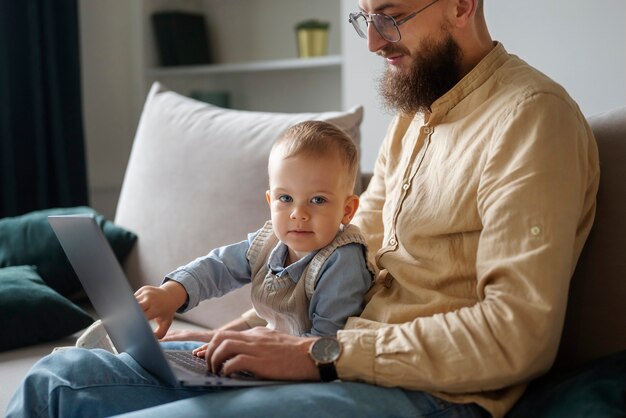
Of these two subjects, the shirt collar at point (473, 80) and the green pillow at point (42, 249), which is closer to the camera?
the shirt collar at point (473, 80)

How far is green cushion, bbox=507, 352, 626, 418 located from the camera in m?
1.14

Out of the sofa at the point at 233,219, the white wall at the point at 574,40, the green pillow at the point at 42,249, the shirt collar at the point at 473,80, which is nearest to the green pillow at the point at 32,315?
the sofa at the point at 233,219

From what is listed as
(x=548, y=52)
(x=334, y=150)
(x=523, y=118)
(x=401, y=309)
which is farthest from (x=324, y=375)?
(x=548, y=52)

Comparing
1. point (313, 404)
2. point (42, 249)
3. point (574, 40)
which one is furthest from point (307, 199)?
point (42, 249)

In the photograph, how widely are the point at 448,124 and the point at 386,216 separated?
223 millimetres

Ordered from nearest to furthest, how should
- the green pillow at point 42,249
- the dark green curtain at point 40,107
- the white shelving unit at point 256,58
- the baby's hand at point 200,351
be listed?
the baby's hand at point 200,351
the green pillow at point 42,249
the dark green curtain at point 40,107
the white shelving unit at point 256,58

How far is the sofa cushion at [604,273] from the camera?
4.51 ft

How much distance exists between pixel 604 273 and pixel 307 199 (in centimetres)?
51

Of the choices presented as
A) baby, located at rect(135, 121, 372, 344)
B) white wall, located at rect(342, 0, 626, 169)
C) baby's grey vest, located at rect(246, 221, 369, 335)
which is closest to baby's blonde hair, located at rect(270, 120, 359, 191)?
baby, located at rect(135, 121, 372, 344)

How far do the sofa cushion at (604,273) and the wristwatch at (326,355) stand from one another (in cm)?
45

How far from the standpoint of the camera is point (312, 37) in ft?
10.9

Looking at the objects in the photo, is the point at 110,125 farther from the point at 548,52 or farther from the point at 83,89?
the point at 548,52

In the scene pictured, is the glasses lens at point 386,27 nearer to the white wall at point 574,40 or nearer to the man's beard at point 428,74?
the man's beard at point 428,74

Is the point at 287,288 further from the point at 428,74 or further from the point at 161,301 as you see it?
the point at 428,74
